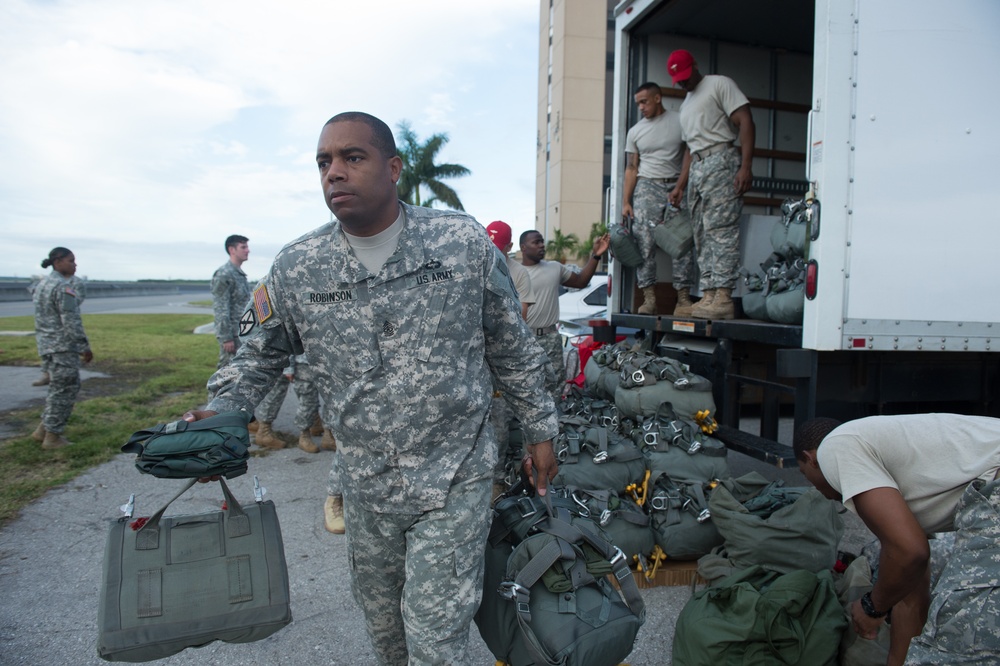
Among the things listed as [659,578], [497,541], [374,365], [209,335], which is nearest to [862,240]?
[659,578]

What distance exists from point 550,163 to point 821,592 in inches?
1561

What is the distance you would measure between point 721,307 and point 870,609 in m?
2.62

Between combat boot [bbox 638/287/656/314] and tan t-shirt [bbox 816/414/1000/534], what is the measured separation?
3.41 m

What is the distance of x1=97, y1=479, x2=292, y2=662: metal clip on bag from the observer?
191 cm

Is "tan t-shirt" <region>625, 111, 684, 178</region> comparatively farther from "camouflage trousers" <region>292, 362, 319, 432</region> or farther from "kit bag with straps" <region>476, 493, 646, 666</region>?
"kit bag with straps" <region>476, 493, 646, 666</region>

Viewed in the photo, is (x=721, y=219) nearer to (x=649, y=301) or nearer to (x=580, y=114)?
(x=649, y=301)

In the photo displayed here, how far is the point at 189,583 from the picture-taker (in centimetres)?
199

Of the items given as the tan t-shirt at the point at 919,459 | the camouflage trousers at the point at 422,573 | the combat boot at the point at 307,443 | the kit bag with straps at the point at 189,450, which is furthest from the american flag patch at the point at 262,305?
the combat boot at the point at 307,443

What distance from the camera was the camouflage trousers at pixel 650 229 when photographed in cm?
534

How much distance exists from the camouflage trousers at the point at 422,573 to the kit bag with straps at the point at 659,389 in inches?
99.0

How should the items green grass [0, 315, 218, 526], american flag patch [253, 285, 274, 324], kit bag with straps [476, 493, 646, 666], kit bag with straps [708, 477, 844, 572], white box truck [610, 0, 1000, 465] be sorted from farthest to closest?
1. green grass [0, 315, 218, 526]
2. white box truck [610, 0, 1000, 465]
3. kit bag with straps [708, 477, 844, 572]
4. american flag patch [253, 285, 274, 324]
5. kit bag with straps [476, 493, 646, 666]

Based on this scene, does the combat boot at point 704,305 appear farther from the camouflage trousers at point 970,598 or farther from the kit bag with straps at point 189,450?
the kit bag with straps at point 189,450

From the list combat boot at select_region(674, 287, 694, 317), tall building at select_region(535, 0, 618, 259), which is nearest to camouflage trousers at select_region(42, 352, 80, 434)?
combat boot at select_region(674, 287, 694, 317)

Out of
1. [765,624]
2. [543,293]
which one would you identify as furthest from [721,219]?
[765,624]
